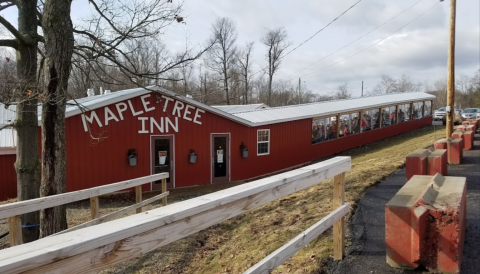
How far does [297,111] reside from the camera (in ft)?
62.9

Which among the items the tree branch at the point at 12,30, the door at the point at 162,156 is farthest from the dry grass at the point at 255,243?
the door at the point at 162,156

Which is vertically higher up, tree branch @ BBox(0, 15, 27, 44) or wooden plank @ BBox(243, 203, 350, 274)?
tree branch @ BBox(0, 15, 27, 44)

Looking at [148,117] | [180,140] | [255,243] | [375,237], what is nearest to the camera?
[375,237]

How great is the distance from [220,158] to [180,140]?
2126 mm

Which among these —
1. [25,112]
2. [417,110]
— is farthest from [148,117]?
[417,110]

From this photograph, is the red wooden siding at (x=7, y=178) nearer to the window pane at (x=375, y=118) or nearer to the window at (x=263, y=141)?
the window at (x=263, y=141)

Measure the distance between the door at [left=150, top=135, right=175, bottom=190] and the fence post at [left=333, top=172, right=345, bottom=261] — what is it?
10096mm

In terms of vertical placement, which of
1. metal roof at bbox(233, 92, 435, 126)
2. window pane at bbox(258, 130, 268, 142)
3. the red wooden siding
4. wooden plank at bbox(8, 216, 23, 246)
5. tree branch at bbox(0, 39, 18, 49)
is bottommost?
the red wooden siding

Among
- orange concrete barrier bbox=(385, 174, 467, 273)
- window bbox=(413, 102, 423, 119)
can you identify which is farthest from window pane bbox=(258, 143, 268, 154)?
window bbox=(413, 102, 423, 119)

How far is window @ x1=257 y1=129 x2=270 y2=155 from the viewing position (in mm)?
16061

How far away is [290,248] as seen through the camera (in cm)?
244

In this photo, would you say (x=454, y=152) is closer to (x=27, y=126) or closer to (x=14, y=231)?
(x=14, y=231)

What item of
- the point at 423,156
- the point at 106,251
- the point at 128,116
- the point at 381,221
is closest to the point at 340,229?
the point at 381,221

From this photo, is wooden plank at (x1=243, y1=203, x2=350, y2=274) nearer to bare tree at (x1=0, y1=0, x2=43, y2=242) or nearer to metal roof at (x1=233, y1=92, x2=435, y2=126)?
bare tree at (x1=0, y1=0, x2=43, y2=242)
